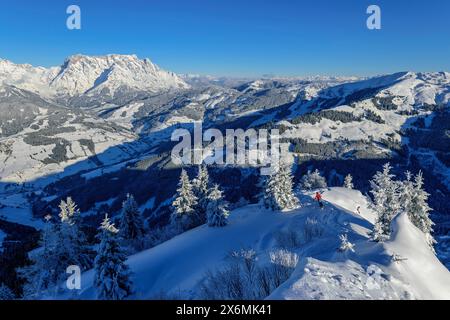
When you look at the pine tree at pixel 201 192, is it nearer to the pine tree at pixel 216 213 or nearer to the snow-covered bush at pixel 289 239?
the pine tree at pixel 216 213

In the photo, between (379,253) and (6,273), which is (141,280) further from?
(6,273)

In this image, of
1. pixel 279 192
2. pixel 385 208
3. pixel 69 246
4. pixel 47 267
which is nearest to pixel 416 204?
pixel 385 208

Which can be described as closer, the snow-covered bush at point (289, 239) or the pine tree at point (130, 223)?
the snow-covered bush at point (289, 239)

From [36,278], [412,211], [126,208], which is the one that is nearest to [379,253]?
[412,211]

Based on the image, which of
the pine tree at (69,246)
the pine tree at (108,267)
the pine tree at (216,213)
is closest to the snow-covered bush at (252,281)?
the pine tree at (108,267)

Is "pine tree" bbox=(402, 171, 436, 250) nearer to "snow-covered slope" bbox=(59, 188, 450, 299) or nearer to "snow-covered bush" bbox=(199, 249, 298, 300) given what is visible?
"snow-covered slope" bbox=(59, 188, 450, 299)
